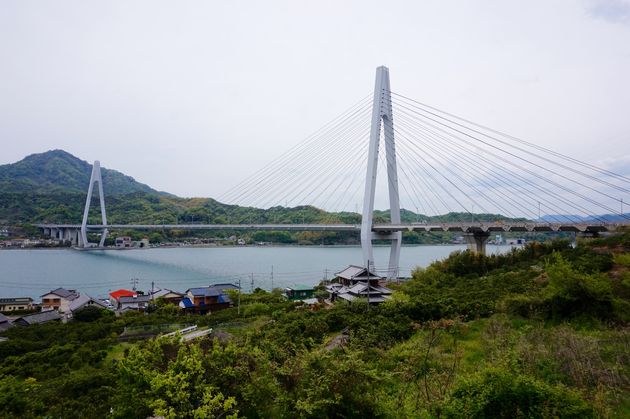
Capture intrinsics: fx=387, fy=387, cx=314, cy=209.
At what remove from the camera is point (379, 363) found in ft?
18.1

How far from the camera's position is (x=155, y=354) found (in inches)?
169

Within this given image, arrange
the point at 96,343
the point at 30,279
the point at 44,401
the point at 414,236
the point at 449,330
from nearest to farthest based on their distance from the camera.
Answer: the point at 44,401 → the point at 449,330 → the point at 96,343 → the point at 30,279 → the point at 414,236

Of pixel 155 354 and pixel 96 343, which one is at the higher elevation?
pixel 155 354

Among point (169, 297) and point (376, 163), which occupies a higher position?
point (376, 163)

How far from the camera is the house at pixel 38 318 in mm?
A: 12695

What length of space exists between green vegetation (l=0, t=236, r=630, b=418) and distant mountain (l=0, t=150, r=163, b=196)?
3206 inches

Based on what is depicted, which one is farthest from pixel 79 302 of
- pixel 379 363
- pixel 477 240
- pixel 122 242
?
pixel 122 242

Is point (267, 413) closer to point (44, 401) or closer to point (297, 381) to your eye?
point (297, 381)

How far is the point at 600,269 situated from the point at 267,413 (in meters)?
10.2

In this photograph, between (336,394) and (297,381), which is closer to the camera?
(336,394)

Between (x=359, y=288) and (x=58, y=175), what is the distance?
103m

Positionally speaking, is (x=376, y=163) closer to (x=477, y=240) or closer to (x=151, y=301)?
(x=477, y=240)

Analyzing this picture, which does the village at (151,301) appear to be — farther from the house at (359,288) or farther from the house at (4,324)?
the house at (4,324)

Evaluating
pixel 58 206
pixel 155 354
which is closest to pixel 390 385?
pixel 155 354
